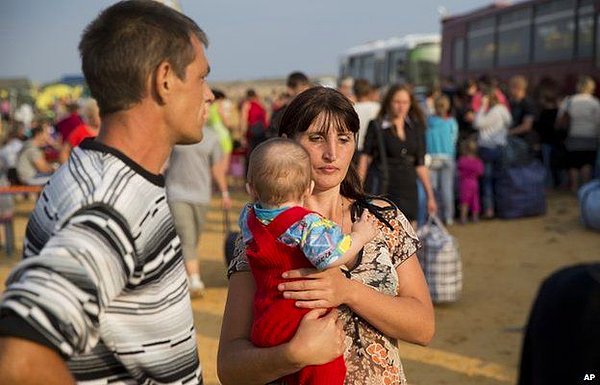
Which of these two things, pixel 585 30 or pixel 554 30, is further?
pixel 554 30

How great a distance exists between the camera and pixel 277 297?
2.67 meters

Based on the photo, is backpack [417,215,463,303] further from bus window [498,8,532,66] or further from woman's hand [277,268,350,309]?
bus window [498,8,532,66]

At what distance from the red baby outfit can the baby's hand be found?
18cm

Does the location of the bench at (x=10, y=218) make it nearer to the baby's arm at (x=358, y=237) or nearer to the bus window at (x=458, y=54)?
Result: the baby's arm at (x=358, y=237)

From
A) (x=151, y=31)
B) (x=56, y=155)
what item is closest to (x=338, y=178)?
(x=151, y=31)

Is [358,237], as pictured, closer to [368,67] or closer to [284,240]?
[284,240]

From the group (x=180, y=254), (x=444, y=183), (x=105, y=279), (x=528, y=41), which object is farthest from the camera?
(x=528, y=41)

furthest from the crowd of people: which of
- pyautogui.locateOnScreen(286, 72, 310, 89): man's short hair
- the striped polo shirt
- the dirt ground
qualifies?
pyautogui.locateOnScreen(286, 72, 310, 89): man's short hair

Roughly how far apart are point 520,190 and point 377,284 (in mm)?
12035

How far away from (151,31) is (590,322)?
1.10m

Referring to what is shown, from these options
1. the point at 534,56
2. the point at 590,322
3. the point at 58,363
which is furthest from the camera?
the point at 534,56

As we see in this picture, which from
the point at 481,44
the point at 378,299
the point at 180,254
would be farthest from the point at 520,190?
the point at 180,254

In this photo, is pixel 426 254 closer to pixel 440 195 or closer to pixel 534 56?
pixel 440 195

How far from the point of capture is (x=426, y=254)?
A: 28.4ft
